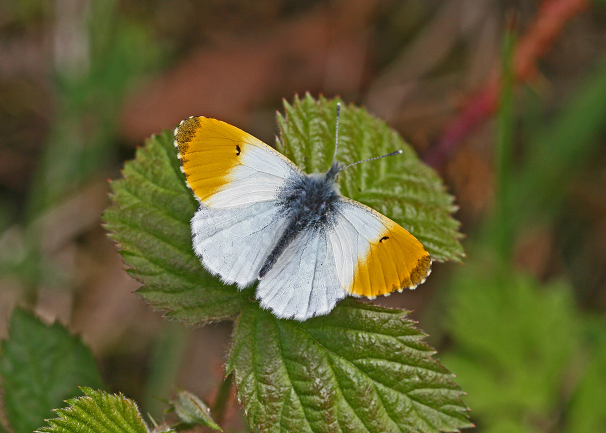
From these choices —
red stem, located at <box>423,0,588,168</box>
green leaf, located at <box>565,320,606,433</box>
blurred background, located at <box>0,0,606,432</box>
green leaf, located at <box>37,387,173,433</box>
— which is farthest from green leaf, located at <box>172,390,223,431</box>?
green leaf, located at <box>565,320,606,433</box>

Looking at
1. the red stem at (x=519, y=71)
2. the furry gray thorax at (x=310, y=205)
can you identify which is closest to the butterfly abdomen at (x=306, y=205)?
the furry gray thorax at (x=310, y=205)

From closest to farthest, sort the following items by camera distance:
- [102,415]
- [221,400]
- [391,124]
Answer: [102,415]
[221,400]
[391,124]

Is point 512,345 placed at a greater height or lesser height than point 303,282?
greater

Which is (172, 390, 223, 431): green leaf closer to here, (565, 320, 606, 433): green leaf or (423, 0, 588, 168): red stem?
(423, 0, 588, 168): red stem

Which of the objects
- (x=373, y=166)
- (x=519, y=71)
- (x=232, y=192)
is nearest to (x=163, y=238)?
(x=232, y=192)

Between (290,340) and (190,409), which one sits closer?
(190,409)

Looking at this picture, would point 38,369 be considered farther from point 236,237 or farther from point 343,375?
point 343,375

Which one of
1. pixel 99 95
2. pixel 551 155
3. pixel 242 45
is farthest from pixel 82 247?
pixel 551 155

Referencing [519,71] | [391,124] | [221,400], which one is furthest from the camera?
[391,124]
